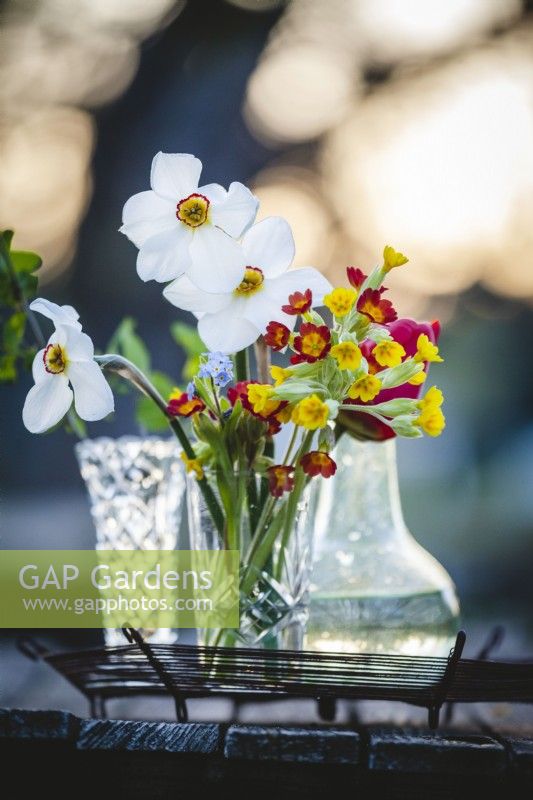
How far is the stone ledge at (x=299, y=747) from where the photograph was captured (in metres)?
0.37

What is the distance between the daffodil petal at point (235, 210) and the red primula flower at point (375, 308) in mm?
69

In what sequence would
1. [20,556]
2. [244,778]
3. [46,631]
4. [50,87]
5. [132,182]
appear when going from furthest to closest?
1. [132,182]
2. [50,87]
3. [46,631]
4. [20,556]
5. [244,778]

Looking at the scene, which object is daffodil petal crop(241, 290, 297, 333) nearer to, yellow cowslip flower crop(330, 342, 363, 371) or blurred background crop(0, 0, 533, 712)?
yellow cowslip flower crop(330, 342, 363, 371)

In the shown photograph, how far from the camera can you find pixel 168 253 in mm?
422

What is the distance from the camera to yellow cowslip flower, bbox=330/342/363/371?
0.39 meters

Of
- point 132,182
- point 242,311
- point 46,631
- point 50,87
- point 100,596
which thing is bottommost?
point 46,631

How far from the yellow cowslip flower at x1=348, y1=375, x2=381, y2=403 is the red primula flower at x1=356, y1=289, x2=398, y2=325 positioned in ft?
0.09

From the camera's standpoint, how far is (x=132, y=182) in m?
2.36

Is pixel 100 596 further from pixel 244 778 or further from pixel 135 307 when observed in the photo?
pixel 135 307

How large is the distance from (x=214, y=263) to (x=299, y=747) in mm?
226

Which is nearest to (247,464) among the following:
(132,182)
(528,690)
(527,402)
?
(528,690)

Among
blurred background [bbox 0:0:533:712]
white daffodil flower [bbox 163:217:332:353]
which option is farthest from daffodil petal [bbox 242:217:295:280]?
blurred background [bbox 0:0:533:712]

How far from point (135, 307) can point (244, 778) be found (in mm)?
2186

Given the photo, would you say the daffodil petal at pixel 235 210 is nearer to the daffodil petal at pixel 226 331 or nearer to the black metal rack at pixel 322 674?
the daffodil petal at pixel 226 331
